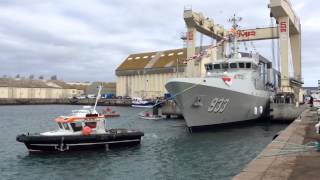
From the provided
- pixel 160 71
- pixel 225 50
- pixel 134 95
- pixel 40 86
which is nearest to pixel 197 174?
pixel 225 50

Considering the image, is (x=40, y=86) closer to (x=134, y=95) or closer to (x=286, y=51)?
(x=134, y=95)

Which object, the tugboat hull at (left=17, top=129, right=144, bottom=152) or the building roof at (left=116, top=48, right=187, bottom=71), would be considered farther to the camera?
the building roof at (left=116, top=48, right=187, bottom=71)

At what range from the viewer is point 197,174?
1706 centimetres

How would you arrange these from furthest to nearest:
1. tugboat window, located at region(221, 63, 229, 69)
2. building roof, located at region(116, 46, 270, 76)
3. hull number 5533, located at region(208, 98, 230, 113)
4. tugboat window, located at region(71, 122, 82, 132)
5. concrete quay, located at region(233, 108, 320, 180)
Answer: building roof, located at region(116, 46, 270, 76) < tugboat window, located at region(221, 63, 229, 69) < hull number 5533, located at region(208, 98, 230, 113) < tugboat window, located at region(71, 122, 82, 132) < concrete quay, located at region(233, 108, 320, 180)

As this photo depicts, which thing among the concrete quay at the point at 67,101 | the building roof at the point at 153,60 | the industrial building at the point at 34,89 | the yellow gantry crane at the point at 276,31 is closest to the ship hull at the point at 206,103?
the yellow gantry crane at the point at 276,31

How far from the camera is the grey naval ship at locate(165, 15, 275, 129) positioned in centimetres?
3062

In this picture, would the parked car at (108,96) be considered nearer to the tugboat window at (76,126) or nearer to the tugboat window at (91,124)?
the tugboat window at (91,124)

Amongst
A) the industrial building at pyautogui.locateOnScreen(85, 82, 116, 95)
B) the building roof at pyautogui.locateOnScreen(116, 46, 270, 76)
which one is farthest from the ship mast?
the industrial building at pyautogui.locateOnScreen(85, 82, 116, 95)

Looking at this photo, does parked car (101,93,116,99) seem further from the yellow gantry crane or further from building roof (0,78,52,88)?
the yellow gantry crane

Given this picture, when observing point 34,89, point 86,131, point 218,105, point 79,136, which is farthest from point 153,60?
point 79,136

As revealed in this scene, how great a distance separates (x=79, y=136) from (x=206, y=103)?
38.2 ft

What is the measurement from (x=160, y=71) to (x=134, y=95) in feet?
44.4

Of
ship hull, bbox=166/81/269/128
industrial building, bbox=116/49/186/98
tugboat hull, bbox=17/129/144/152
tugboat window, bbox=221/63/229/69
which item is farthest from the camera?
industrial building, bbox=116/49/186/98

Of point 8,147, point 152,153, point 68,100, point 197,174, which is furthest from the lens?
point 68,100
